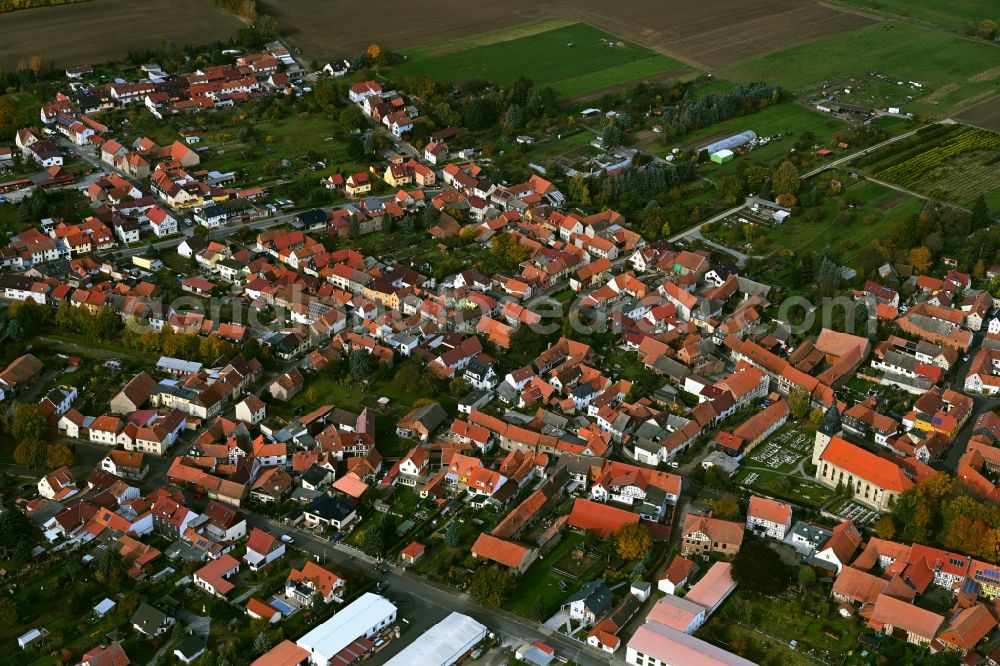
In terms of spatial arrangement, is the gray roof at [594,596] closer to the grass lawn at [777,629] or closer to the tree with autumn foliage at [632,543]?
the tree with autumn foliage at [632,543]

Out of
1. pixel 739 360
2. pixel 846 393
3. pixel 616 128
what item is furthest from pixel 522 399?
pixel 616 128

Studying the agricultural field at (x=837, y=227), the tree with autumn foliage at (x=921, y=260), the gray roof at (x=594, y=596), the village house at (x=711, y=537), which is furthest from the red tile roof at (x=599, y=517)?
the tree with autumn foliage at (x=921, y=260)

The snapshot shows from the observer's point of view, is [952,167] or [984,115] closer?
[952,167]

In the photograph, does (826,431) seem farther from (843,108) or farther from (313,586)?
(843,108)

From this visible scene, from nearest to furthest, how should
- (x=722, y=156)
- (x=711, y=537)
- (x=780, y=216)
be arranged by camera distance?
(x=711, y=537) < (x=780, y=216) < (x=722, y=156)

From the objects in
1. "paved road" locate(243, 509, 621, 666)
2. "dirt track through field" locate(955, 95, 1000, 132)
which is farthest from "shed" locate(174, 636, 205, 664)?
"dirt track through field" locate(955, 95, 1000, 132)

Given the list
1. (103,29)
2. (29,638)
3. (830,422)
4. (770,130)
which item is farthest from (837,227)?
(103,29)
